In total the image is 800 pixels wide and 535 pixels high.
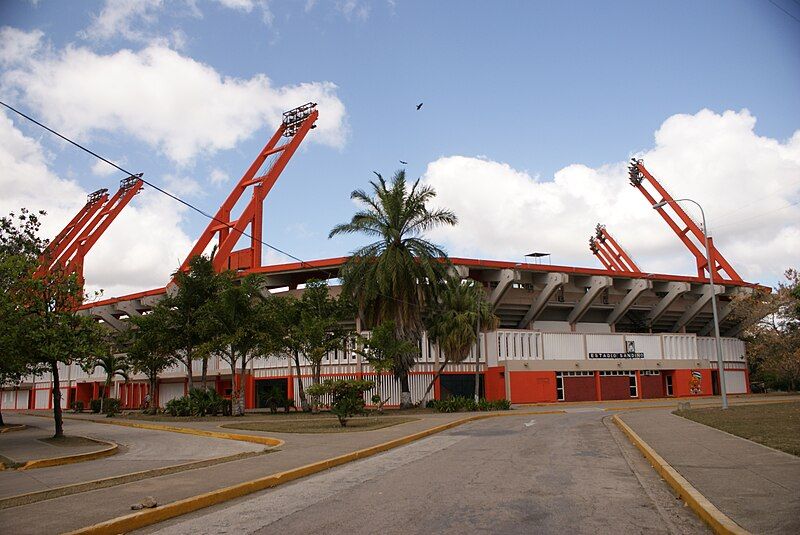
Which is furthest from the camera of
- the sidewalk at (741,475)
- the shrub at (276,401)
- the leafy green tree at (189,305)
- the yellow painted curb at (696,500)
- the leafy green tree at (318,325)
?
the shrub at (276,401)

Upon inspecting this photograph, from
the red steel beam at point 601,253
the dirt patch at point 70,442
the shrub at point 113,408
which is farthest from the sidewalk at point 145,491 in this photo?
the red steel beam at point 601,253

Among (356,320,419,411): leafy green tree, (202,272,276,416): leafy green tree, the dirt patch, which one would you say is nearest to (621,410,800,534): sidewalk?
the dirt patch

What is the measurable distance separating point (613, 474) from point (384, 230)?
26821 mm

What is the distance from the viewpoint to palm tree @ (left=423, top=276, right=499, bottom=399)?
124 feet

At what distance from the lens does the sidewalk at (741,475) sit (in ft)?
23.4

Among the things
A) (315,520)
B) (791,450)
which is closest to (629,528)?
(315,520)

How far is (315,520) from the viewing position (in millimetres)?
7953

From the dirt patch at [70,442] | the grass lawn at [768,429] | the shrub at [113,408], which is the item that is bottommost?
the shrub at [113,408]

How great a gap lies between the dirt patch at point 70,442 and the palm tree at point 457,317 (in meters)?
21.3

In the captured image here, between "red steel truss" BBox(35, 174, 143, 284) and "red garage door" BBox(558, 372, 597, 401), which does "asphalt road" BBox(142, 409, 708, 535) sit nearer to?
"red garage door" BBox(558, 372, 597, 401)

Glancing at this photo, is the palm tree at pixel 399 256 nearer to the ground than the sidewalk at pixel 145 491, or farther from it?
farther from it

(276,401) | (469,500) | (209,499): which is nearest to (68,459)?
(209,499)

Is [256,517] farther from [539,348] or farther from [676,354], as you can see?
[676,354]

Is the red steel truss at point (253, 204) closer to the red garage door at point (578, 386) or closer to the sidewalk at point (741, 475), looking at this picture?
the red garage door at point (578, 386)
